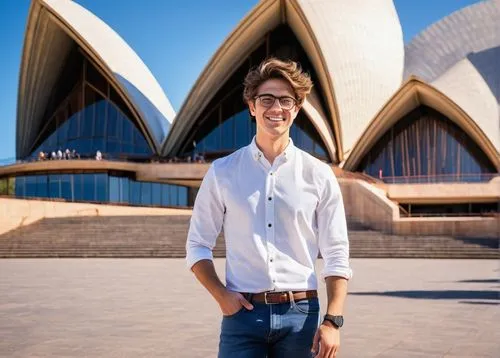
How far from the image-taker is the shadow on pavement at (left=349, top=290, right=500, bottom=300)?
8.83 m

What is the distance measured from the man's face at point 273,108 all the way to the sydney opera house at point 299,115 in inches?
1221

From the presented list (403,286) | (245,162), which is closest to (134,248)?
(403,286)

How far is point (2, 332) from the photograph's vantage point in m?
6.15

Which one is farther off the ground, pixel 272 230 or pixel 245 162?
pixel 245 162

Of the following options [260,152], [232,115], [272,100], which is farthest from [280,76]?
[232,115]

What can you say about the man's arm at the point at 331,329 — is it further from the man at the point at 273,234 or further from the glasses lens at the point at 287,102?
the glasses lens at the point at 287,102

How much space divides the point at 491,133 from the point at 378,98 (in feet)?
24.6

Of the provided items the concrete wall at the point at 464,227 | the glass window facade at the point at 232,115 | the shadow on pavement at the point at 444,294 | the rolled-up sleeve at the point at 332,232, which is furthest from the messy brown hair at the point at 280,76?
the glass window facade at the point at 232,115

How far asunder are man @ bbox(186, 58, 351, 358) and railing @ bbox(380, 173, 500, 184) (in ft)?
110

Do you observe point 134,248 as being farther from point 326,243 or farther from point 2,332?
point 326,243

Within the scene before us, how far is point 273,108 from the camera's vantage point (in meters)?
2.30

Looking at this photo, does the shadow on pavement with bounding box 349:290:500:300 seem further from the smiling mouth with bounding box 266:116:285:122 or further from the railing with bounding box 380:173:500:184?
the railing with bounding box 380:173:500:184

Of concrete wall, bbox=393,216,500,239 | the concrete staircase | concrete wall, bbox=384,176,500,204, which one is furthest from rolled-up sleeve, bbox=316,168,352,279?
concrete wall, bbox=384,176,500,204

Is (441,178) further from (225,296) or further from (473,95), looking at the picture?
(225,296)
